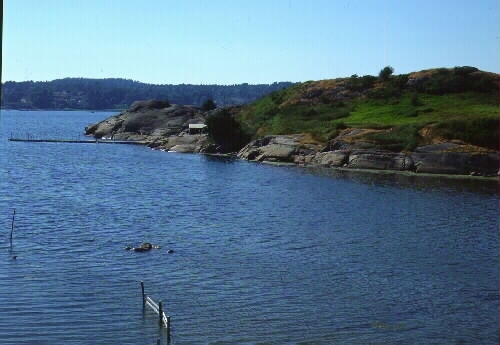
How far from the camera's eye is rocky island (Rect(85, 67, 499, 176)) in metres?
97.9

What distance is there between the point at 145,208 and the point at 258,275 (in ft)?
89.2

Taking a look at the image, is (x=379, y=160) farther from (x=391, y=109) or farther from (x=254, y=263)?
(x=254, y=263)

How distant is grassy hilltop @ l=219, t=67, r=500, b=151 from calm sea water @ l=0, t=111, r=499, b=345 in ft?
67.4

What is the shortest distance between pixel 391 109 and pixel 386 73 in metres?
25.1

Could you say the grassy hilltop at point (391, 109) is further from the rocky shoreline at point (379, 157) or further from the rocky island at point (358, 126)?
the rocky shoreline at point (379, 157)

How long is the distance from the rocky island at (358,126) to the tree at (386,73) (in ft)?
0.96

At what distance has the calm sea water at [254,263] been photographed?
3109cm

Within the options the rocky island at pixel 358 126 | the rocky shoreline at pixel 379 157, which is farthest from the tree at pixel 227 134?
the rocky shoreline at pixel 379 157

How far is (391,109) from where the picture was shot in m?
125

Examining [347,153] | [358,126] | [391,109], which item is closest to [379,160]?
[347,153]

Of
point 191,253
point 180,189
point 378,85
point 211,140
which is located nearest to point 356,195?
point 180,189

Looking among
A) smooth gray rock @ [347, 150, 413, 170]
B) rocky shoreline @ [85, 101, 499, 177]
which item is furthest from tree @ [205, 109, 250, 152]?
smooth gray rock @ [347, 150, 413, 170]

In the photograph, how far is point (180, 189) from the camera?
80.0 m

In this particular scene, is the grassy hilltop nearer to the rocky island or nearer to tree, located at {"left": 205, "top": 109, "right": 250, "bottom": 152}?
the rocky island
